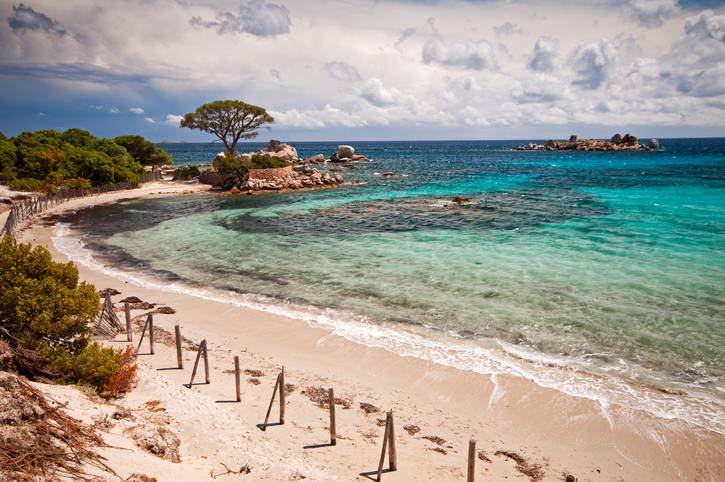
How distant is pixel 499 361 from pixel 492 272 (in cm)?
910

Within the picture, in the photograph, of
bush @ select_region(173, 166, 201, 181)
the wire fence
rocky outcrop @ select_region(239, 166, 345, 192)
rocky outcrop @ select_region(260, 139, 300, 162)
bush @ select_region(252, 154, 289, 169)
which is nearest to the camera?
the wire fence

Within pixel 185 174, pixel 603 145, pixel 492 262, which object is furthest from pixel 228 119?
pixel 603 145

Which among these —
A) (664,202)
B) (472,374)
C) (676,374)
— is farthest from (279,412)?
(664,202)

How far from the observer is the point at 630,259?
953 inches

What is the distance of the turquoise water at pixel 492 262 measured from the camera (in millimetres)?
15689

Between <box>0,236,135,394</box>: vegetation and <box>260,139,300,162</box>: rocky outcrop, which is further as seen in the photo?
<box>260,139,300,162</box>: rocky outcrop

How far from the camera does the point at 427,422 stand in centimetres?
1103

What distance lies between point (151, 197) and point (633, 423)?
5483cm

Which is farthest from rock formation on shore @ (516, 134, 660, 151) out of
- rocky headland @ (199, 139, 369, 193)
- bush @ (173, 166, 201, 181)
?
bush @ (173, 166, 201, 181)

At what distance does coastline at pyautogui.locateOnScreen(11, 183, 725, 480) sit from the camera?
9359 mm

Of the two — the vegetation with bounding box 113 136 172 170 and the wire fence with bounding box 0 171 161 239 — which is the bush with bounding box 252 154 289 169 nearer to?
the wire fence with bounding box 0 171 161 239

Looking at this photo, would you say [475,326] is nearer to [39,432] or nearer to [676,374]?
[676,374]

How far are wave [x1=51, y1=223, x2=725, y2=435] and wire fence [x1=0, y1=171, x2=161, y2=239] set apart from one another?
22.1 m

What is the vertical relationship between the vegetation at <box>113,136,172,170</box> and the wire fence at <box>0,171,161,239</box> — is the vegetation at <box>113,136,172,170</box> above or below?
above
